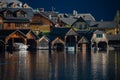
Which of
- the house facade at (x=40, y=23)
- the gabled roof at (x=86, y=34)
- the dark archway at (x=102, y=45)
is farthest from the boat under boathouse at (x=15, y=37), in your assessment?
the dark archway at (x=102, y=45)

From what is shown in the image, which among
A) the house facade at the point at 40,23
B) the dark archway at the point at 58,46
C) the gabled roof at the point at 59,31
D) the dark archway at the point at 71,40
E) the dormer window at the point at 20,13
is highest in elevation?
the dormer window at the point at 20,13

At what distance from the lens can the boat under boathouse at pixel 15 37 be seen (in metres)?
92.7

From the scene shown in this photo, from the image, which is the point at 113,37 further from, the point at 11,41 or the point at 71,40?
the point at 11,41

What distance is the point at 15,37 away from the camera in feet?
310

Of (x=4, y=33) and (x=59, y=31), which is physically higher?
(x=59, y=31)

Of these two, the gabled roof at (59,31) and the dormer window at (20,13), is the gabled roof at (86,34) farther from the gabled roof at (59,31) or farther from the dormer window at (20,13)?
the dormer window at (20,13)

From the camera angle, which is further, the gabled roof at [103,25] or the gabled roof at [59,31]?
the gabled roof at [103,25]

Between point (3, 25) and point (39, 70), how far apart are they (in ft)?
170

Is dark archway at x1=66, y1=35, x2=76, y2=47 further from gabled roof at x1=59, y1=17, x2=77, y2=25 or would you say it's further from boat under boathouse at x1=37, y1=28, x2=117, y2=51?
gabled roof at x1=59, y1=17, x2=77, y2=25

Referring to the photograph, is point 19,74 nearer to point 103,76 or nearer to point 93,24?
point 103,76

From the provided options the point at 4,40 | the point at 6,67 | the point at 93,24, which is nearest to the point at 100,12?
the point at 93,24

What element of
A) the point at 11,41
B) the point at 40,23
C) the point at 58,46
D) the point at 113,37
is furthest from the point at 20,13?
the point at 113,37

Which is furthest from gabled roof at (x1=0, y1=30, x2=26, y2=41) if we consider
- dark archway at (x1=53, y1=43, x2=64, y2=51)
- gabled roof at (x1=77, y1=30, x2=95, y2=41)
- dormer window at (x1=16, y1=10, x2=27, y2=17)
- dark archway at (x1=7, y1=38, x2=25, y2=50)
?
gabled roof at (x1=77, y1=30, x2=95, y2=41)

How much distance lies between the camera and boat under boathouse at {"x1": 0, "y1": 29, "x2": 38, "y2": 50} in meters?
92.7
